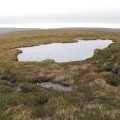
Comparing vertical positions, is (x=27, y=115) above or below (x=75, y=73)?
above

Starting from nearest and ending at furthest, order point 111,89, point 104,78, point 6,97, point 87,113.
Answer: point 87,113, point 6,97, point 111,89, point 104,78

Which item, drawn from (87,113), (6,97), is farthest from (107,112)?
(6,97)

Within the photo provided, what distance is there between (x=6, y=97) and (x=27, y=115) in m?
5.29

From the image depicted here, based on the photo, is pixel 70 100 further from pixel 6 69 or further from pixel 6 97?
pixel 6 69

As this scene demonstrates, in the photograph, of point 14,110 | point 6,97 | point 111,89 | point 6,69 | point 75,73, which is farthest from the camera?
point 6,69

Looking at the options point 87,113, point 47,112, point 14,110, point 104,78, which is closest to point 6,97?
point 14,110

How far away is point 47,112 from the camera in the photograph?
20.8 meters

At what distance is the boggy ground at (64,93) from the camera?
2027 centimetres

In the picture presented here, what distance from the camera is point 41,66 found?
4953 cm

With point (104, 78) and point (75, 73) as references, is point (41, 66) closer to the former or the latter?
point (75, 73)

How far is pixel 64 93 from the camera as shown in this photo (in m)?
28.2

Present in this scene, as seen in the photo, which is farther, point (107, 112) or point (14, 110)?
point (14, 110)

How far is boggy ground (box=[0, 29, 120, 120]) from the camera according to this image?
20.3 m

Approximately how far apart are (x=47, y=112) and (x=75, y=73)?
20.6m
